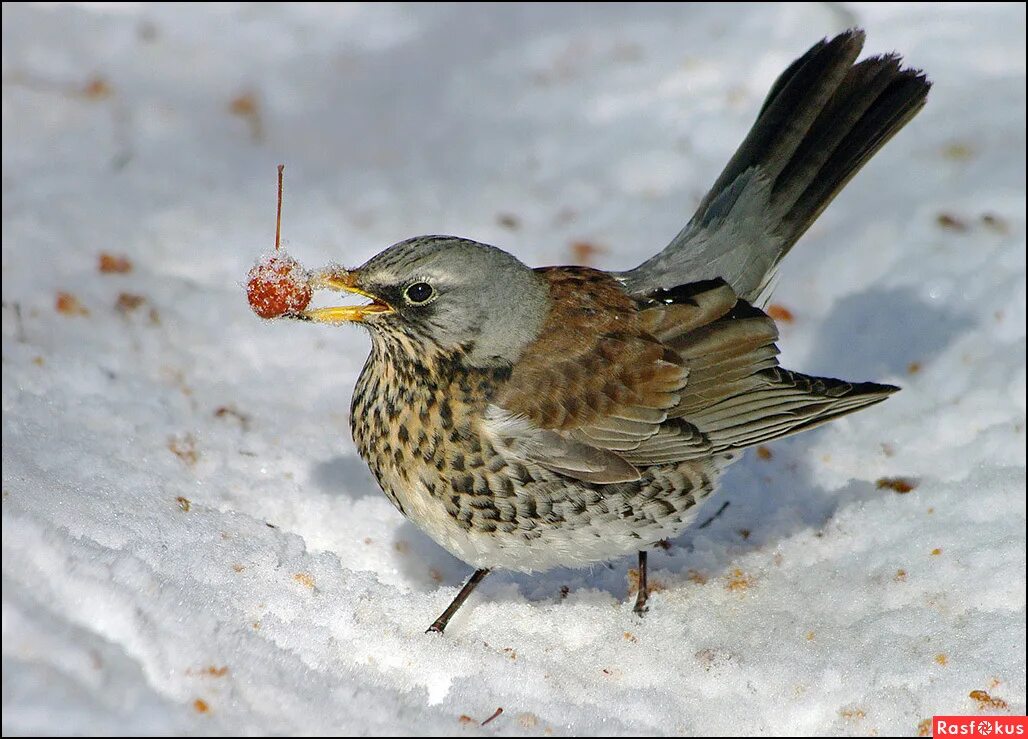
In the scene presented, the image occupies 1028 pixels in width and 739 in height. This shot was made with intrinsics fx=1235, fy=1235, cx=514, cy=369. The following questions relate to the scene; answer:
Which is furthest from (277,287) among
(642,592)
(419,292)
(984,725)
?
(984,725)

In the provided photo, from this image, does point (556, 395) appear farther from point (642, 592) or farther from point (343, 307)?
point (642, 592)

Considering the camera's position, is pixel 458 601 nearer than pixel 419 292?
No

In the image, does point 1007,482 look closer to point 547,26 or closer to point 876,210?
point 876,210

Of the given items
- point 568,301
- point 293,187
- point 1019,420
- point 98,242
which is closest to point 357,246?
point 293,187

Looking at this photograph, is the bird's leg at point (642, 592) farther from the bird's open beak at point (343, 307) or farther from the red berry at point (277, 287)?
the red berry at point (277, 287)

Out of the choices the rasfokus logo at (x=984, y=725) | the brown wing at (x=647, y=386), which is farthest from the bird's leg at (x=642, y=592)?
the rasfokus logo at (x=984, y=725)

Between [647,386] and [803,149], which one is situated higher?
[803,149]
